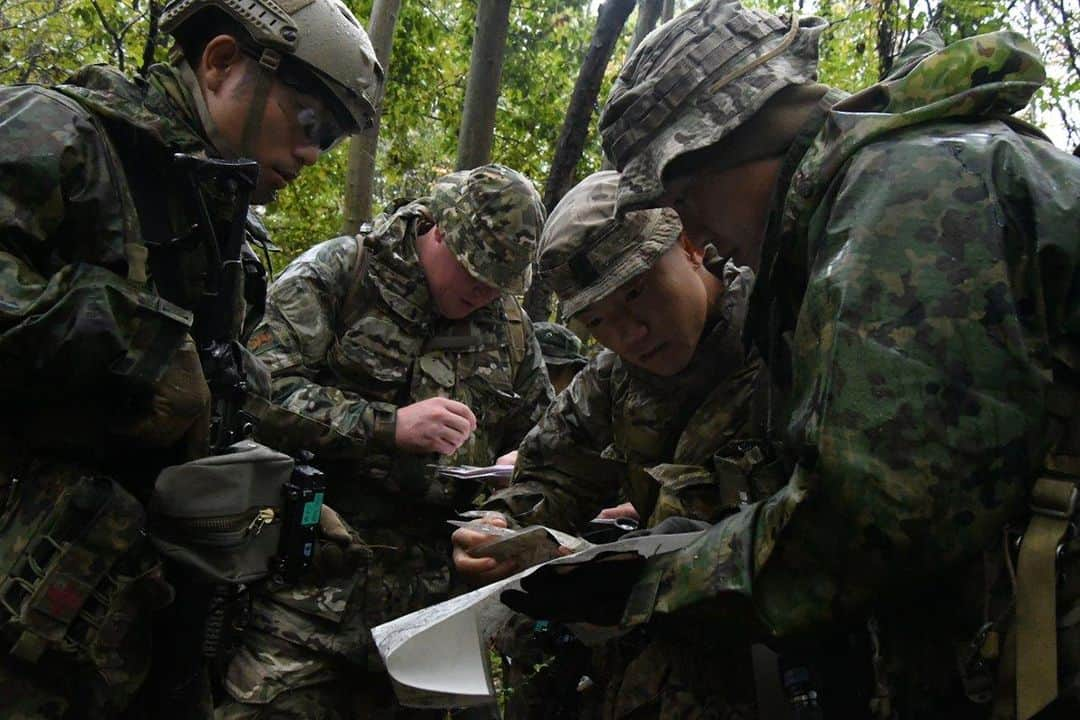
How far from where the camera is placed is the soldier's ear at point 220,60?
8.90 ft

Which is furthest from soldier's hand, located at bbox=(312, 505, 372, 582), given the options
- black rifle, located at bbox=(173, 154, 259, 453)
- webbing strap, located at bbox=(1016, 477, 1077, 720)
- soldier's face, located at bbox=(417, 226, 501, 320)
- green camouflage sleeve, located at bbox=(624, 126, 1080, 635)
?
webbing strap, located at bbox=(1016, 477, 1077, 720)

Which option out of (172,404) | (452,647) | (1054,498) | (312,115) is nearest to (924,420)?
(1054,498)

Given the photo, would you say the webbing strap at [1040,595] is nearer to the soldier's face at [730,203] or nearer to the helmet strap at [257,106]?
the soldier's face at [730,203]

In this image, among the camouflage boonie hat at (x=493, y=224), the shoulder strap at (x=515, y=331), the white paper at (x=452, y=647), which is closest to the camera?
the white paper at (x=452, y=647)

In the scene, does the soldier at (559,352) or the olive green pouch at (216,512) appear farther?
the soldier at (559,352)

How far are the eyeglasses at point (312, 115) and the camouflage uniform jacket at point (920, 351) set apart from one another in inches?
65.7

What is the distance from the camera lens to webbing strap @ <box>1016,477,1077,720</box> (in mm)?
1450

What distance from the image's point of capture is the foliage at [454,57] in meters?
8.84

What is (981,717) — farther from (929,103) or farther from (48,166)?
(48,166)

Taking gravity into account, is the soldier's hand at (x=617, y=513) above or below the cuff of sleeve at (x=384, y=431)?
below

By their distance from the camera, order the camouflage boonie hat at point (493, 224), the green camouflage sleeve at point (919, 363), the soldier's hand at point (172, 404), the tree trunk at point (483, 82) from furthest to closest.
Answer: the tree trunk at point (483, 82) → the camouflage boonie hat at point (493, 224) → the soldier's hand at point (172, 404) → the green camouflage sleeve at point (919, 363)

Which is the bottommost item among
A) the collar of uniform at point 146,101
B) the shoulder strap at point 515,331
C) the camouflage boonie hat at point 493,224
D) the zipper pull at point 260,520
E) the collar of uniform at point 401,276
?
the shoulder strap at point 515,331

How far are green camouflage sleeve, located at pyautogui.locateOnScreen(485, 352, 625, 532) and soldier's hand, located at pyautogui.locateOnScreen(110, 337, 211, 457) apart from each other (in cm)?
124

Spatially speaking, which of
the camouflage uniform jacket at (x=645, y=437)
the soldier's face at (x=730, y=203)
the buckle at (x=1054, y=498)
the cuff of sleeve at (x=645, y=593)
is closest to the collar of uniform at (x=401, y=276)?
the camouflage uniform jacket at (x=645, y=437)
